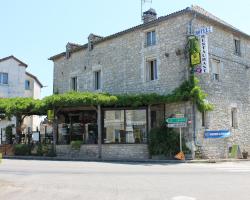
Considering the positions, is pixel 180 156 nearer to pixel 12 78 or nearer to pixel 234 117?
pixel 234 117

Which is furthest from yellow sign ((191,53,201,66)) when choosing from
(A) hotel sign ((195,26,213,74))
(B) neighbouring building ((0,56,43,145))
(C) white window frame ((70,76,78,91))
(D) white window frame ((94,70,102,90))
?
(B) neighbouring building ((0,56,43,145))

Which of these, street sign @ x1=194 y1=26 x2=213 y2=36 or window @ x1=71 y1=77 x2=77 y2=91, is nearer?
street sign @ x1=194 y1=26 x2=213 y2=36

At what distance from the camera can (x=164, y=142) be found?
68.6ft

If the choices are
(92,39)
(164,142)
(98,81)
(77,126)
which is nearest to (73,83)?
(98,81)

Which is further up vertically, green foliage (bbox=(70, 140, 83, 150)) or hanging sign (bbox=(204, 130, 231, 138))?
hanging sign (bbox=(204, 130, 231, 138))

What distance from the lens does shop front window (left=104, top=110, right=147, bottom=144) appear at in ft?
73.3

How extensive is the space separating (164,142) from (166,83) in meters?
Answer: 3.49

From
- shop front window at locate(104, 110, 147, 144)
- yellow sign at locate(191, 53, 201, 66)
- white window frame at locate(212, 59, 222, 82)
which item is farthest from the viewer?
white window frame at locate(212, 59, 222, 82)

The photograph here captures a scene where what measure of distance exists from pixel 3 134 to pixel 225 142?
50.7ft

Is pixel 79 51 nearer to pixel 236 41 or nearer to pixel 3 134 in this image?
pixel 3 134

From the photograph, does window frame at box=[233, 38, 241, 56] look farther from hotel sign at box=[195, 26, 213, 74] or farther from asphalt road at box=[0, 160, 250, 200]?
asphalt road at box=[0, 160, 250, 200]

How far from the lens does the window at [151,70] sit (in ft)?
77.0

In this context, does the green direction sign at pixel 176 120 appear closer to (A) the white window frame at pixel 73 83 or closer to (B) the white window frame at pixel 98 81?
(B) the white window frame at pixel 98 81

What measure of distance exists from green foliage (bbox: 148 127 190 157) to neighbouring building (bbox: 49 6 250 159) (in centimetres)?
Answer: 58
